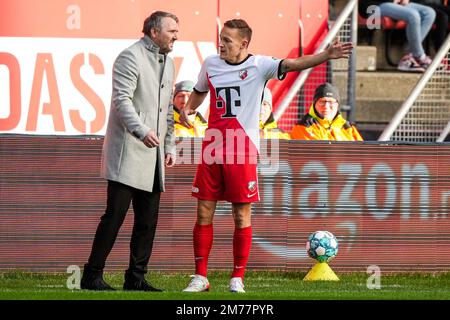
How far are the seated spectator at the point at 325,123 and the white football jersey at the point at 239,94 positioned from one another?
11.5 ft

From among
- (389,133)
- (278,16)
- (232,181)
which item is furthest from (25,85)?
(232,181)

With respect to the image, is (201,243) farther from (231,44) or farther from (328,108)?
(328,108)

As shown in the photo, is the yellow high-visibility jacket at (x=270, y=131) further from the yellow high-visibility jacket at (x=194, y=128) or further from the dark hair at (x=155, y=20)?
the dark hair at (x=155, y=20)

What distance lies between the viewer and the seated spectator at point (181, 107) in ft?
46.2

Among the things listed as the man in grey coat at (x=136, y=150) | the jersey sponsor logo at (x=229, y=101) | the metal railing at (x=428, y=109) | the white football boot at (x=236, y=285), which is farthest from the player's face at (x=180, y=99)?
the white football boot at (x=236, y=285)

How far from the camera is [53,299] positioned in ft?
33.2

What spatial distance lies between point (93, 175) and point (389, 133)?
4298 mm

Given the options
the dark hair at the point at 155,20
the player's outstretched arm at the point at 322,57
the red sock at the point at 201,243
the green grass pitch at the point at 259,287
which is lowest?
the green grass pitch at the point at 259,287

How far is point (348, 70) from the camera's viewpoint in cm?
1670

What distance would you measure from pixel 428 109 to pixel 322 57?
6.44 metres

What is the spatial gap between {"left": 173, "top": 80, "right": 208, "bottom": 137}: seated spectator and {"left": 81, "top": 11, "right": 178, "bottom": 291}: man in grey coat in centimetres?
293

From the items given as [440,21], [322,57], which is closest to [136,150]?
[322,57]

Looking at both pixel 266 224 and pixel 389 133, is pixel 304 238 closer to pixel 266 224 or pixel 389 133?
pixel 266 224

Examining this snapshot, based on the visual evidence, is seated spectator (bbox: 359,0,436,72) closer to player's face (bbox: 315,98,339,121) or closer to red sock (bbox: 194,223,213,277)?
player's face (bbox: 315,98,339,121)
